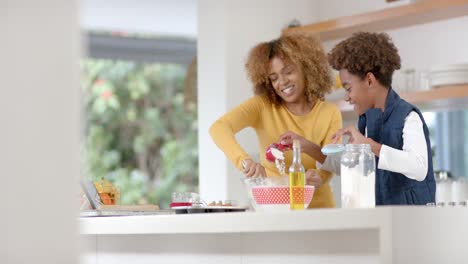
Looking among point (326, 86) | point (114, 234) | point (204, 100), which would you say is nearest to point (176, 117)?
point (204, 100)

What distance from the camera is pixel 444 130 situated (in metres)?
4.80

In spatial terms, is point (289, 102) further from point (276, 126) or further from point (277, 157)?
point (277, 157)

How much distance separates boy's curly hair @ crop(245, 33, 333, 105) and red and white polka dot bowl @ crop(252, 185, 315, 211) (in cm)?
105

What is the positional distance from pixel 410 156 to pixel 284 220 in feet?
2.65

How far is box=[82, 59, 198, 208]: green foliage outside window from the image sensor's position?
36.9 ft

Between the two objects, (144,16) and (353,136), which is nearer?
(353,136)

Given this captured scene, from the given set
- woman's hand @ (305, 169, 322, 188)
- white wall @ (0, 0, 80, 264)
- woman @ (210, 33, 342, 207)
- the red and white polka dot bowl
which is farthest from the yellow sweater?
white wall @ (0, 0, 80, 264)

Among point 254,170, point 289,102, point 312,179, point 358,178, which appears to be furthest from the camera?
point 289,102

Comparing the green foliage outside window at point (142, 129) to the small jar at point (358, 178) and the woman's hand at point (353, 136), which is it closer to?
the woman's hand at point (353, 136)

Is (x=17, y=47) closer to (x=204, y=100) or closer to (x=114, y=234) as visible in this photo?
(x=114, y=234)

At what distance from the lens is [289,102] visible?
347 centimetres

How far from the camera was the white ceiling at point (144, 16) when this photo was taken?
5.75 m

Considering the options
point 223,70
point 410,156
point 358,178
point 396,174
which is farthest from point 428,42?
point 358,178

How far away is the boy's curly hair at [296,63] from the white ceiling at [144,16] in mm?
2274
